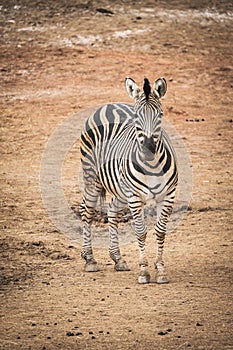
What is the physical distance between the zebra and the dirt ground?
40 centimetres

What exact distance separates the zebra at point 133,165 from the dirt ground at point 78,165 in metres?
0.40

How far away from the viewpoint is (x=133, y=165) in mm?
7926

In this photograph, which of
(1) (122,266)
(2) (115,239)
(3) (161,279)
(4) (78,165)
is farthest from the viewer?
(4) (78,165)

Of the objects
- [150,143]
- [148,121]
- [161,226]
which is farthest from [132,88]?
[161,226]

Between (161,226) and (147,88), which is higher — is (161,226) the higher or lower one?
the lower one

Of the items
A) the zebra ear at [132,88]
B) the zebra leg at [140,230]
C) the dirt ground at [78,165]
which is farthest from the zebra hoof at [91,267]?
the zebra ear at [132,88]

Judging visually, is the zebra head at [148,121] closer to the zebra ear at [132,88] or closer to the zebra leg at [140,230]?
the zebra ear at [132,88]

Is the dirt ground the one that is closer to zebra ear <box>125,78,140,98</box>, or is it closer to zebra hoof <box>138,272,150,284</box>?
zebra hoof <box>138,272,150,284</box>

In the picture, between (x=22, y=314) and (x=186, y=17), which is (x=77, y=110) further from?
(x=22, y=314)

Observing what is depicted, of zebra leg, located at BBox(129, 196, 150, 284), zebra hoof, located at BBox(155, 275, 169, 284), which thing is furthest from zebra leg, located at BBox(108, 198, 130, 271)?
zebra hoof, located at BBox(155, 275, 169, 284)

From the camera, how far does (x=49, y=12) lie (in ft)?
67.2

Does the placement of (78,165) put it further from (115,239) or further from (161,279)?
(161,279)

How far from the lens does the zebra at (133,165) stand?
25.2 feet

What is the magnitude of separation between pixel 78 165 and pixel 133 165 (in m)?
4.87
